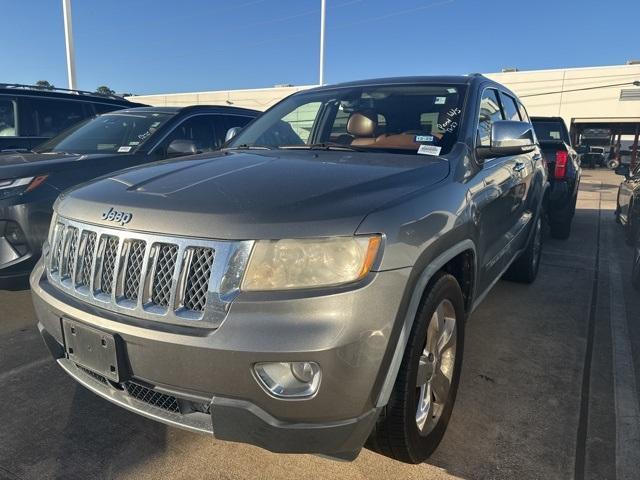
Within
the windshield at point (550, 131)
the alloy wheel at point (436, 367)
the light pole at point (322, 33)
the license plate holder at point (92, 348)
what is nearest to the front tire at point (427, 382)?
the alloy wheel at point (436, 367)

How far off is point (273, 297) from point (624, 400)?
2.33m

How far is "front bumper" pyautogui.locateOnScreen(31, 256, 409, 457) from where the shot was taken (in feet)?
5.42

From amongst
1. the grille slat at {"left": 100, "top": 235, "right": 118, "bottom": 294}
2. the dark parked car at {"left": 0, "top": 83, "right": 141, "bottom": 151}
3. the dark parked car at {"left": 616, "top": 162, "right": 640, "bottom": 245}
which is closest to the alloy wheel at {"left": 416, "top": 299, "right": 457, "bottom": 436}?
the grille slat at {"left": 100, "top": 235, "right": 118, "bottom": 294}

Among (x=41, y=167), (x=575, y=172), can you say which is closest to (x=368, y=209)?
(x=41, y=167)

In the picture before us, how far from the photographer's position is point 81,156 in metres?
4.45

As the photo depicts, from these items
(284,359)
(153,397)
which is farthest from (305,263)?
(153,397)

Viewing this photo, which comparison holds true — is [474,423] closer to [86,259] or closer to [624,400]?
[624,400]

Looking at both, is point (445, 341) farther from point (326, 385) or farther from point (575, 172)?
point (575, 172)

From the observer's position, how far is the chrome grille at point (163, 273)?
1.82 m

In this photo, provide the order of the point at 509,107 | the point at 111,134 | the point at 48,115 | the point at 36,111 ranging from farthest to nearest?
the point at 48,115 < the point at 36,111 < the point at 111,134 < the point at 509,107

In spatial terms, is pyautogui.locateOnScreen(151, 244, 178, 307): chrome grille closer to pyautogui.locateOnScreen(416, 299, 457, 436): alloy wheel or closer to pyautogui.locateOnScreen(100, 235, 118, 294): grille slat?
pyautogui.locateOnScreen(100, 235, 118, 294): grille slat

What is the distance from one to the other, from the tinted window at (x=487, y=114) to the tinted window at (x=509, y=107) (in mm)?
233

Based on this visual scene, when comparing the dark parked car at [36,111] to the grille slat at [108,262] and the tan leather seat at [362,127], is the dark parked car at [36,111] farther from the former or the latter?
the grille slat at [108,262]

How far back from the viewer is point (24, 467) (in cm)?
226
